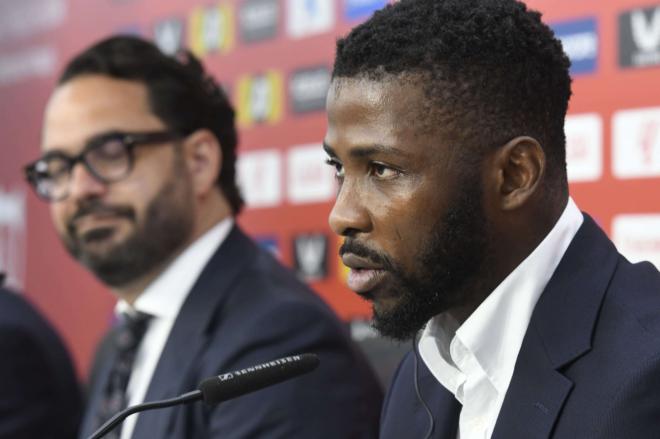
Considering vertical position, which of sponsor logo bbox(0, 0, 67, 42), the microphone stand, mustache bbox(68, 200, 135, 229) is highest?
sponsor logo bbox(0, 0, 67, 42)

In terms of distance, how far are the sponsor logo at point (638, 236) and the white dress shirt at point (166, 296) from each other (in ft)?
2.53

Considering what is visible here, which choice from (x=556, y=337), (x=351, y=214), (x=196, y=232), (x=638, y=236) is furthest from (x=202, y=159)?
(x=556, y=337)

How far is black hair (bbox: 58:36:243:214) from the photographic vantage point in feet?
6.82

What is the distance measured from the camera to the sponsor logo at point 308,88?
2.37 m

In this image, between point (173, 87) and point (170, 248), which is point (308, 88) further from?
point (170, 248)

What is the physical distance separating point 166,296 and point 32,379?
19.3 inches

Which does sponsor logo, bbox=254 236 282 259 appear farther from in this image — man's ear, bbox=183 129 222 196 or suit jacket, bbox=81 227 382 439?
suit jacket, bbox=81 227 382 439

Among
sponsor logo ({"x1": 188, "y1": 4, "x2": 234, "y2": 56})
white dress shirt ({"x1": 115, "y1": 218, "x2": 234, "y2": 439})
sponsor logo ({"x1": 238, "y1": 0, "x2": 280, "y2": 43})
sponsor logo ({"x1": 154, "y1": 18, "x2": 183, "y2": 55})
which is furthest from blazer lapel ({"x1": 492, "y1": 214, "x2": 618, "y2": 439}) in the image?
sponsor logo ({"x1": 154, "y1": 18, "x2": 183, "y2": 55})

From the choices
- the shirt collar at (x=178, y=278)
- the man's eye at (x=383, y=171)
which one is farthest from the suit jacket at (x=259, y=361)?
the man's eye at (x=383, y=171)

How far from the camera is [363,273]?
1.14m

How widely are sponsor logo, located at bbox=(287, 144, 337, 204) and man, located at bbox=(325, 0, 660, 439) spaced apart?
1165mm

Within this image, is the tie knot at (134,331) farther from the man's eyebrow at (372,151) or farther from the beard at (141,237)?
the man's eyebrow at (372,151)

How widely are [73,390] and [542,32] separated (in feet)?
5.33

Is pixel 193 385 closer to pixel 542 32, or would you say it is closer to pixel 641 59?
pixel 542 32
